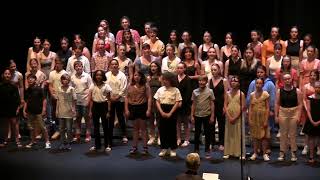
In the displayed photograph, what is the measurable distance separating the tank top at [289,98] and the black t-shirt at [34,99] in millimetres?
3488

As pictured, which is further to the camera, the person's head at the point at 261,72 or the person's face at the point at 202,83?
the person's head at the point at 261,72

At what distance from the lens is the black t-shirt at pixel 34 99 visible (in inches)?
347

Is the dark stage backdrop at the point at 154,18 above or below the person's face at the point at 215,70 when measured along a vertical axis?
above

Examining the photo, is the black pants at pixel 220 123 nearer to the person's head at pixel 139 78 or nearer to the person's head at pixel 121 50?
the person's head at pixel 139 78

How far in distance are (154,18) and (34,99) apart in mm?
3489

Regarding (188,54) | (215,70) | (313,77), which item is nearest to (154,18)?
(188,54)

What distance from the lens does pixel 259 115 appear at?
8148mm

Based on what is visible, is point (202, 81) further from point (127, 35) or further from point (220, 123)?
point (127, 35)

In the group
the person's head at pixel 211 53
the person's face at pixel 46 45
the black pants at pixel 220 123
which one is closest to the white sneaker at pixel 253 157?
the black pants at pixel 220 123

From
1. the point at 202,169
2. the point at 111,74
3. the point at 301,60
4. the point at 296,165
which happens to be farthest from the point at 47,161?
the point at 301,60

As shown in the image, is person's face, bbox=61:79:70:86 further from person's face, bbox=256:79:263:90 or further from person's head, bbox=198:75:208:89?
person's face, bbox=256:79:263:90

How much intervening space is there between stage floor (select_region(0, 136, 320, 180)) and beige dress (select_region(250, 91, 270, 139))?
375mm

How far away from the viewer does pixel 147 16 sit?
1146 cm

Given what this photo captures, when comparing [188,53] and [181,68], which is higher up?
[188,53]
